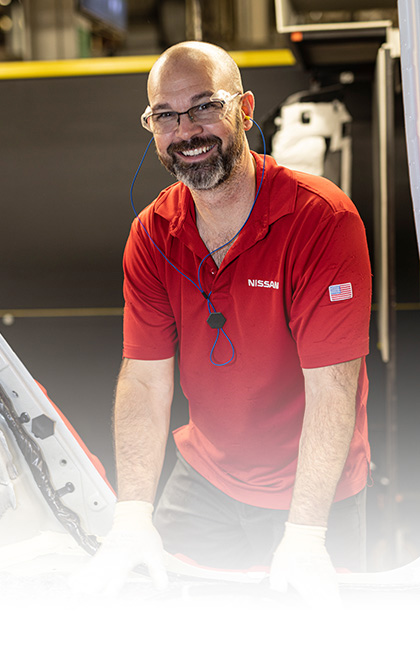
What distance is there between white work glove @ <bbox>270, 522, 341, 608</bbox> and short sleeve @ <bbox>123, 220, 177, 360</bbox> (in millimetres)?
483

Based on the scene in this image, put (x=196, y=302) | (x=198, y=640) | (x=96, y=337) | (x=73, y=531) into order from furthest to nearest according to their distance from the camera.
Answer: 1. (x=96, y=337)
2. (x=196, y=302)
3. (x=73, y=531)
4. (x=198, y=640)

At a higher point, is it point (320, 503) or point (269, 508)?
point (320, 503)

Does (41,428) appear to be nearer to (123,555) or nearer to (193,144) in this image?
(123,555)

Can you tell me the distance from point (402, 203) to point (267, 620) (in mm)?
2105

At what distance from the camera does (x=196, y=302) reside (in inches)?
55.5

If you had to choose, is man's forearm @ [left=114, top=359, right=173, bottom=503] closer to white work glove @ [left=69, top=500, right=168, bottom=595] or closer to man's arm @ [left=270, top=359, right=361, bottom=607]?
white work glove @ [left=69, top=500, right=168, bottom=595]

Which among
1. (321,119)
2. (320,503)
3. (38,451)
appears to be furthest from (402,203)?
(38,451)

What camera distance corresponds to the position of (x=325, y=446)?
122 cm

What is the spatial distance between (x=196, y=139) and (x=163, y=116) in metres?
0.07

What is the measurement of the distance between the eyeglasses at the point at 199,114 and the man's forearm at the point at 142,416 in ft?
1.64

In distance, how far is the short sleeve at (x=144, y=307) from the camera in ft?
4.75

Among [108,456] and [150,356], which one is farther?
[108,456]

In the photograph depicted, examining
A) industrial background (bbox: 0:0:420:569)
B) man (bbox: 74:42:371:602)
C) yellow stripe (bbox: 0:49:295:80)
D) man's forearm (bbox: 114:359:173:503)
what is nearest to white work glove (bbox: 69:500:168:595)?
man (bbox: 74:42:371:602)

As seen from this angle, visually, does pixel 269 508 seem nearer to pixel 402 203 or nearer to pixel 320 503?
pixel 320 503
